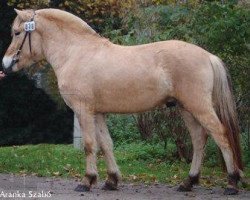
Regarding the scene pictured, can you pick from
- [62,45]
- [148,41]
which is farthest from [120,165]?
[62,45]

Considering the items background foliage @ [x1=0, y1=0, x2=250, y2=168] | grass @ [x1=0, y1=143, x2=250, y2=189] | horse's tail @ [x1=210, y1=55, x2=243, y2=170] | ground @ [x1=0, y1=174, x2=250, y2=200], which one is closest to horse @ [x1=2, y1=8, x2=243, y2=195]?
horse's tail @ [x1=210, y1=55, x2=243, y2=170]

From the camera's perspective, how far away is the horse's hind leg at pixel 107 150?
30.5 ft

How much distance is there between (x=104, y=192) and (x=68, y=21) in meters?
2.41

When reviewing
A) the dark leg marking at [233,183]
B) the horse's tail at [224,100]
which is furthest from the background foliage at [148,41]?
the dark leg marking at [233,183]

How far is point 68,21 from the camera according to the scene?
9.52 metres

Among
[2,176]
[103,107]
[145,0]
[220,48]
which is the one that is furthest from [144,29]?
[103,107]

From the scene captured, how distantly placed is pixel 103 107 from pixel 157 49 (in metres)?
1.04

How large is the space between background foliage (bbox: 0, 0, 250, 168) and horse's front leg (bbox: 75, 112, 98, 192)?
9.18ft

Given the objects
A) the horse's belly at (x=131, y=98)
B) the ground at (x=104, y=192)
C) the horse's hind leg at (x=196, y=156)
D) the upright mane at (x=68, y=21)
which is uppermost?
the upright mane at (x=68, y=21)

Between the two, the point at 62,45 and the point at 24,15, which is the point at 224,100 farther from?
the point at 24,15

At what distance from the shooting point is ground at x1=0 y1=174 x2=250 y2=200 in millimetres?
8672

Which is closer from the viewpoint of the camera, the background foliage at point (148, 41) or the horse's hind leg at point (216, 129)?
the horse's hind leg at point (216, 129)

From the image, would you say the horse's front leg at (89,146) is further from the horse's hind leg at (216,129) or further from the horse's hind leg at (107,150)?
the horse's hind leg at (216,129)

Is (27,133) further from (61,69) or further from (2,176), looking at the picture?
(61,69)
